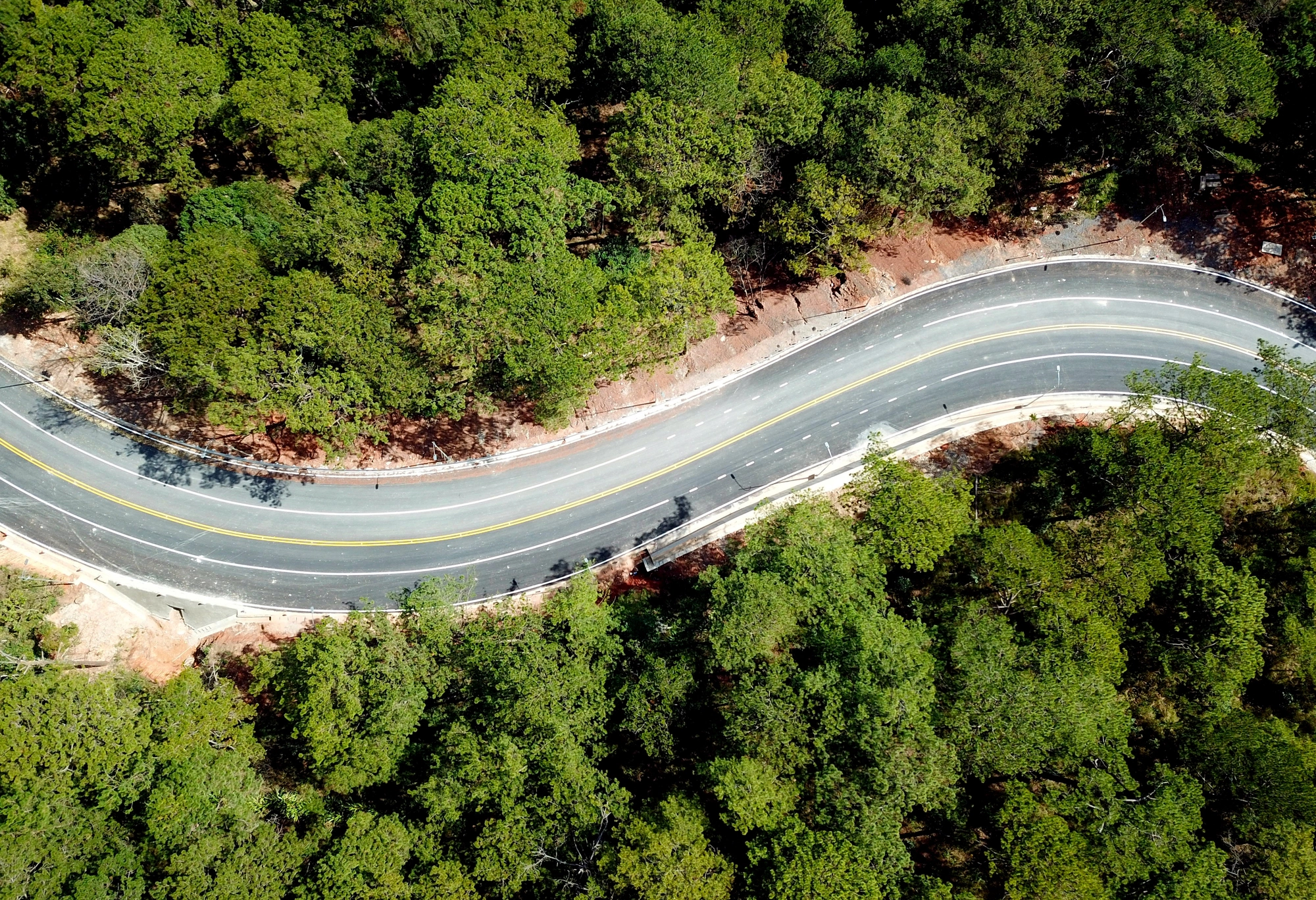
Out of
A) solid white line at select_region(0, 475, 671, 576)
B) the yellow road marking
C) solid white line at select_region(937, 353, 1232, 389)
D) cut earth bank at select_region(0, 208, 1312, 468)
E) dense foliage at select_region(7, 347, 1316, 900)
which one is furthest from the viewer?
solid white line at select_region(937, 353, 1232, 389)

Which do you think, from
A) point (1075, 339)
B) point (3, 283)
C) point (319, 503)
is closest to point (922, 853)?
point (1075, 339)

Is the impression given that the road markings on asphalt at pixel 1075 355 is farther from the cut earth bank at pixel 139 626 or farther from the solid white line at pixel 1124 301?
the cut earth bank at pixel 139 626

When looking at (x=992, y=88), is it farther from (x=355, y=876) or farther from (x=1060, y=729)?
(x=355, y=876)

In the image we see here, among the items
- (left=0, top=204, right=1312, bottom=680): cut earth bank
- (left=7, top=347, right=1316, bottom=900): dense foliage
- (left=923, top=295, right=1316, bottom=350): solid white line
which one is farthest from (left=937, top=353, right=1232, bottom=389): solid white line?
(left=7, top=347, right=1316, bottom=900): dense foliage

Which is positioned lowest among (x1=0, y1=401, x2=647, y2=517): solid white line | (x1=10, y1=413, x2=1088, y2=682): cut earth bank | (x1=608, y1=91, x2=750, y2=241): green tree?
(x1=10, y1=413, x2=1088, y2=682): cut earth bank

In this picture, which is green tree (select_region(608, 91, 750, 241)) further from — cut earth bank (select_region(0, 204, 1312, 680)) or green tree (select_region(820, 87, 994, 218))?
cut earth bank (select_region(0, 204, 1312, 680))

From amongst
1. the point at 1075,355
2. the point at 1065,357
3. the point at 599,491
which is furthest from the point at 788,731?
the point at 1075,355

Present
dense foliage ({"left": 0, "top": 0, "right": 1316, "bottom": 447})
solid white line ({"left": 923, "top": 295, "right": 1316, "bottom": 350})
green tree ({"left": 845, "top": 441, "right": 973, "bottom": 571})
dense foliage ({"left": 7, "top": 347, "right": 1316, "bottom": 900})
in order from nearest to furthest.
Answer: dense foliage ({"left": 7, "top": 347, "right": 1316, "bottom": 900})
green tree ({"left": 845, "top": 441, "right": 973, "bottom": 571})
dense foliage ({"left": 0, "top": 0, "right": 1316, "bottom": 447})
solid white line ({"left": 923, "top": 295, "right": 1316, "bottom": 350})
